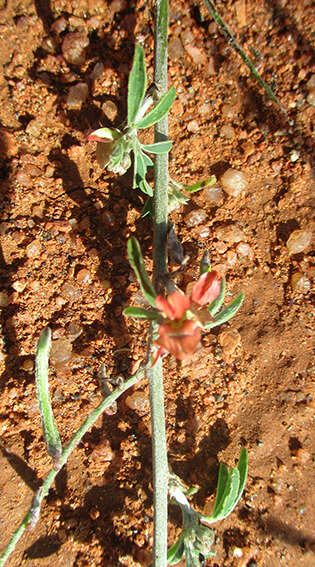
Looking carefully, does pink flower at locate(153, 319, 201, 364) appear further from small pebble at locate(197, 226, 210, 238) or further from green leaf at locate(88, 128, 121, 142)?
small pebble at locate(197, 226, 210, 238)

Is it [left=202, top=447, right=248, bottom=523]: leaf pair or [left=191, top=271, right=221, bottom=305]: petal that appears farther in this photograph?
[left=202, top=447, right=248, bottom=523]: leaf pair

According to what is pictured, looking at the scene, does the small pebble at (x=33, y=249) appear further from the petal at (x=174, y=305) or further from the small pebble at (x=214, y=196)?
the petal at (x=174, y=305)

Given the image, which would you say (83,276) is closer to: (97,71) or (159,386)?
(159,386)

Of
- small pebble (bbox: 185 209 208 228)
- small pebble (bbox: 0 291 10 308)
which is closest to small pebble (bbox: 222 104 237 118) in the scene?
small pebble (bbox: 185 209 208 228)

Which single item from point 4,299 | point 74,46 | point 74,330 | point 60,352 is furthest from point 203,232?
point 74,46

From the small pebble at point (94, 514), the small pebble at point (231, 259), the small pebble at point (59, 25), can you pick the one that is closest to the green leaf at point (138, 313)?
the small pebble at point (231, 259)

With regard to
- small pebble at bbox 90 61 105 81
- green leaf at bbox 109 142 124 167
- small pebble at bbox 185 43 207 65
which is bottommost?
green leaf at bbox 109 142 124 167
